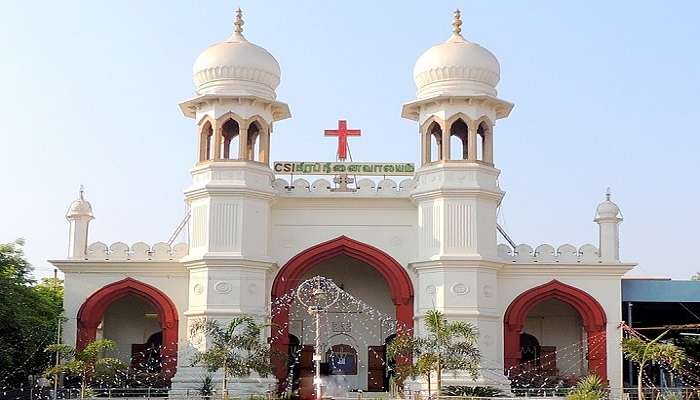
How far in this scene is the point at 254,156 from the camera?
3156cm

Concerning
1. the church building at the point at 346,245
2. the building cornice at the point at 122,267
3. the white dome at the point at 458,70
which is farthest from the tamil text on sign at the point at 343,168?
the building cornice at the point at 122,267

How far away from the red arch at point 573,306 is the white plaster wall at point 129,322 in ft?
34.7

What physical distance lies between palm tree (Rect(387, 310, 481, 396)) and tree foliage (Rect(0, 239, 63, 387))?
9.74 m

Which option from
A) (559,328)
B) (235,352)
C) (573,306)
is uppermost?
(573,306)

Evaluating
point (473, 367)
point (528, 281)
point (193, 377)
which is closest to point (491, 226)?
point (528, 281)

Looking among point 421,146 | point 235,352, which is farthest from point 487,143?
point 235,352

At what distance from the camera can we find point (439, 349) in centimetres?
2600

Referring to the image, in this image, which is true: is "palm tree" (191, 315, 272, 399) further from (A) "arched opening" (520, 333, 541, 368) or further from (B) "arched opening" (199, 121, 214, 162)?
(A) "arched opening" (520, 333, 541, 368)

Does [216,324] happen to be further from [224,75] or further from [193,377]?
[224,75]

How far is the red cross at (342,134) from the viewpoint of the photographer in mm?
30750

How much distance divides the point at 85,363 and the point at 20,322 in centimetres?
204

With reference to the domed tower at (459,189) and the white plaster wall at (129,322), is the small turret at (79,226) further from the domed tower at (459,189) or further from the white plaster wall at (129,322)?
the domed tower at (459,189)

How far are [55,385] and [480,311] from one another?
1142 centimetres

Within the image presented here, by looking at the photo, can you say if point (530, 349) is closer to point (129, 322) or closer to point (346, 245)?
point (346, 245)
